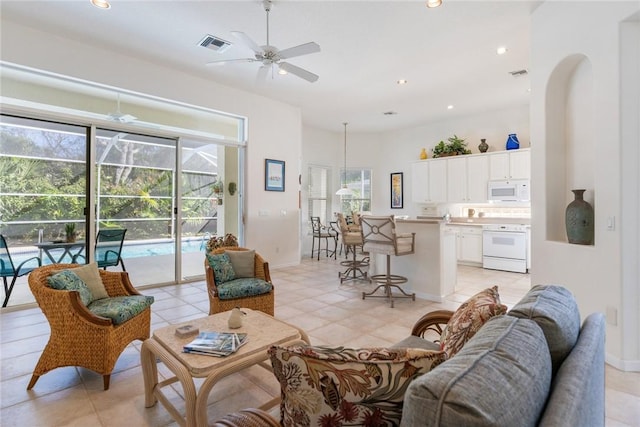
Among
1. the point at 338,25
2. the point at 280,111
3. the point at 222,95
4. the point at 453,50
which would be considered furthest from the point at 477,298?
the point at 280,111

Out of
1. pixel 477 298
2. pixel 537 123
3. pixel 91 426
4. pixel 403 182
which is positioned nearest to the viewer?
pixel 477 298

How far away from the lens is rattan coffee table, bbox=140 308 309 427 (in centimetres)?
149

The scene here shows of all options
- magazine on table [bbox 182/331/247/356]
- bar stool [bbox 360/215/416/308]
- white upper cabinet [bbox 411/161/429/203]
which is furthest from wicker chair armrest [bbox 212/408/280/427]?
white upper cabinet [bbox 411/161/429/203]

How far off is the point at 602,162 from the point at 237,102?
495cm

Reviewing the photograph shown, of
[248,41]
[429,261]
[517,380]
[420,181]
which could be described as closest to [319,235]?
[420,181]

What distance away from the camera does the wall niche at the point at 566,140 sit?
116 inches

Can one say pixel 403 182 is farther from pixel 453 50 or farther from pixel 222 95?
pixel 222 95

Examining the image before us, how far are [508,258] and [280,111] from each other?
512 cm

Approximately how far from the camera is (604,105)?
2.53m

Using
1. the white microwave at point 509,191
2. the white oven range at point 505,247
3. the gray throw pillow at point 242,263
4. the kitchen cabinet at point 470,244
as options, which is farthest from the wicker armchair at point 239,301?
the white microwave at point 509,191

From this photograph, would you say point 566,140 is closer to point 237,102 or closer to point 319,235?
point 237,102

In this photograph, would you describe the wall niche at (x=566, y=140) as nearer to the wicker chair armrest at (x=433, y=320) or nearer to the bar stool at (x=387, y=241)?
the bar stool at (x=387, y=241)

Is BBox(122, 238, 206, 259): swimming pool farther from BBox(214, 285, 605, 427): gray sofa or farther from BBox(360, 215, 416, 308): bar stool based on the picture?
BBox(214, 285, 605, 427): gray sofa

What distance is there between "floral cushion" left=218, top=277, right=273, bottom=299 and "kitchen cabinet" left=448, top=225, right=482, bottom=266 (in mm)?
4642
